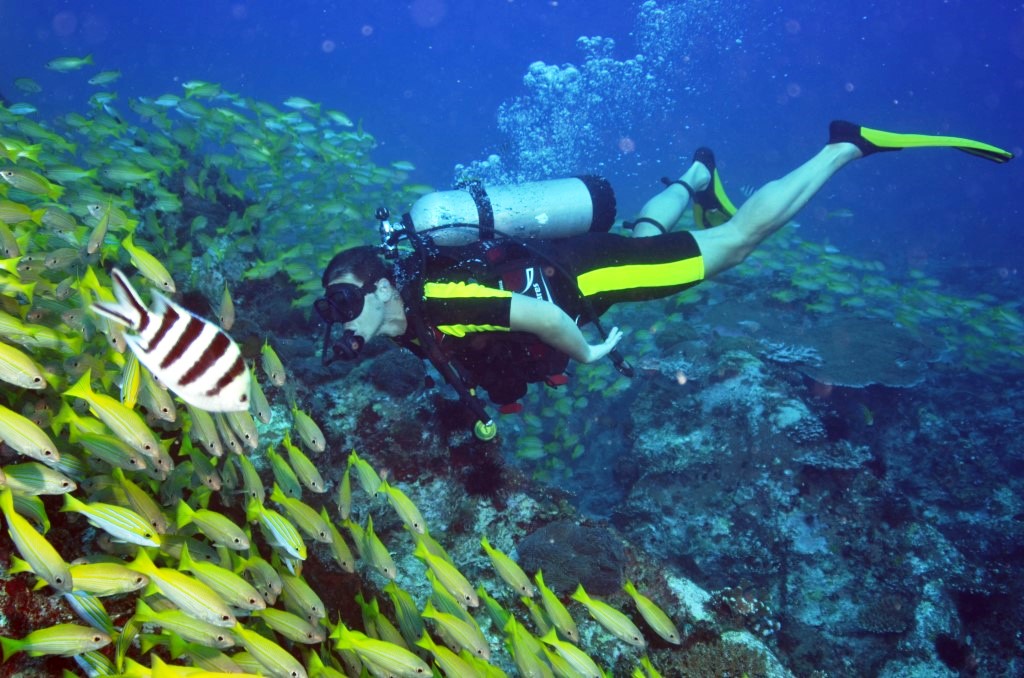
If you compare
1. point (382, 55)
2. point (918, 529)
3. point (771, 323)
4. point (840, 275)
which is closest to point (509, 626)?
point (918, 529)

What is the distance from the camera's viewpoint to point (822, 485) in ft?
22.6

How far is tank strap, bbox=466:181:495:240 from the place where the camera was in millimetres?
4668

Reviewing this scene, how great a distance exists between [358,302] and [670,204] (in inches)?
164

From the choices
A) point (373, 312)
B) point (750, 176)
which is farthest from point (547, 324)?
point (750, 176)

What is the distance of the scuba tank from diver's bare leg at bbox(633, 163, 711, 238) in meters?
0.81

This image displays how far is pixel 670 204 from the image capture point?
633 cm

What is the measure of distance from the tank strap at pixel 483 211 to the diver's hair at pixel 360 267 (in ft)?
3.31

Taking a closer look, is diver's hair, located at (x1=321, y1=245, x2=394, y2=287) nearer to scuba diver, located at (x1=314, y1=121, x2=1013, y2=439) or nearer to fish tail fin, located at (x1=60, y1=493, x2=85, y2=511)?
scuba diver, located at (x1=314, y1=121, x2=1013, y2=439)

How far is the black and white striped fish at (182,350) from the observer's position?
1101 millimetres

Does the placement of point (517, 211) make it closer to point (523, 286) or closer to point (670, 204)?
point (523, 286)

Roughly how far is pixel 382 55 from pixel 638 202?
285 ft

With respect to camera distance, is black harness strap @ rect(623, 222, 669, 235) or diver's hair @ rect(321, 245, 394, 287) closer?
diver's hair @ rect(321, 245, 394, 287)

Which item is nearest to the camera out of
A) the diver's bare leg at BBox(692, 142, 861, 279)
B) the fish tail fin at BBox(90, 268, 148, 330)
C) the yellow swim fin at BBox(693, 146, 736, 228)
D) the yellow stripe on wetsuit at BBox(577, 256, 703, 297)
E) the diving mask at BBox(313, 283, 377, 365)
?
the fish tail fin at BBox(90, 268, 148, 330)

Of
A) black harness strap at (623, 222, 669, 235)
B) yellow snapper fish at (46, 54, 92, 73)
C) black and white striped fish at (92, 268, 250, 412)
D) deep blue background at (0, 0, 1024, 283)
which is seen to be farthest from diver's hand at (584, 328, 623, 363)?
deep blue background at (0, 0, 1024, 283)
